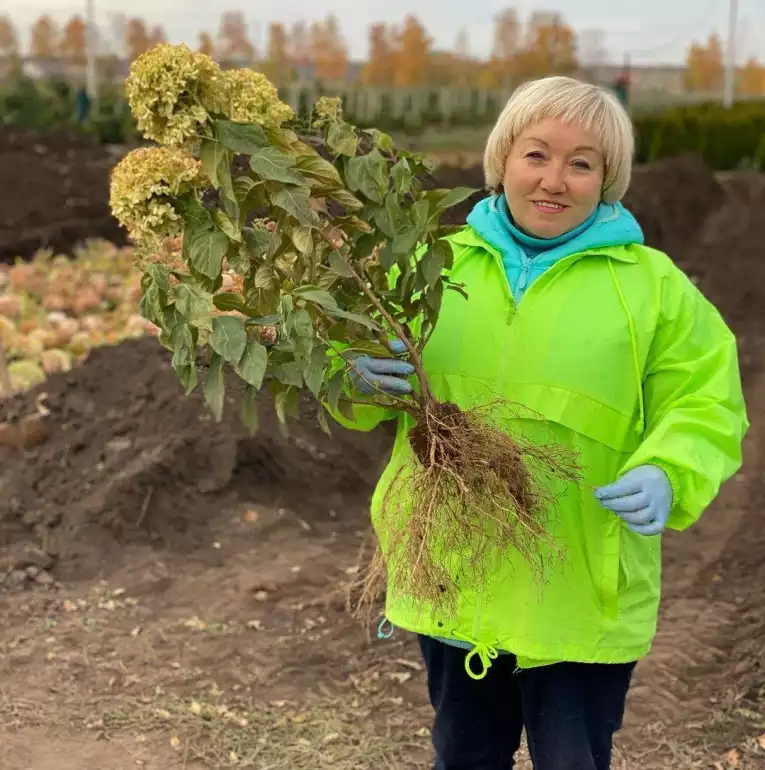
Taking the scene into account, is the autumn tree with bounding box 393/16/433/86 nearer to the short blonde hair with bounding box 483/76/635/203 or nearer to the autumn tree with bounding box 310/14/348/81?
the autumn tree with bounding box 310/14/348/81

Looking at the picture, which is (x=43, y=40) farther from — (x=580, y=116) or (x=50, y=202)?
(x=580, y=116)

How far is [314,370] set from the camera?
1529mm

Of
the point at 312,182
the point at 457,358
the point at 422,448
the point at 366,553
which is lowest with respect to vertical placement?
the point at 366,553

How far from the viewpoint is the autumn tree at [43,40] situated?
2784cm

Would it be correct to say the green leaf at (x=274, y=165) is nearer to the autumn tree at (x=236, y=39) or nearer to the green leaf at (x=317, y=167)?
the green leaf at (x=317, y=167)

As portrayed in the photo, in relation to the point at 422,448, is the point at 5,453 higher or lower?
lower

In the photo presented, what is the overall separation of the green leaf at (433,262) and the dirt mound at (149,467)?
2404 millimetres

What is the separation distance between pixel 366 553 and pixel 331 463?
0.66 meters

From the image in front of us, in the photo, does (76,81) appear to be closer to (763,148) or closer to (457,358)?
(763,148)

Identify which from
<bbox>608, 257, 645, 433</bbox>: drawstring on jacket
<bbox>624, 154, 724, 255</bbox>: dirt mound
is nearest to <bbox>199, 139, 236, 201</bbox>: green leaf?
<bbox>608, 257, 645, 433</bbox>: drawstring on jacket

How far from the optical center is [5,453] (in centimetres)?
446

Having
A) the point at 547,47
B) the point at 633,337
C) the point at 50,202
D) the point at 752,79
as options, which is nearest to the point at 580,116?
the point at 633,337

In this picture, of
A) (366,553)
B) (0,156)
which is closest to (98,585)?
(366,553)

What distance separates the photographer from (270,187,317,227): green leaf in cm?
150
